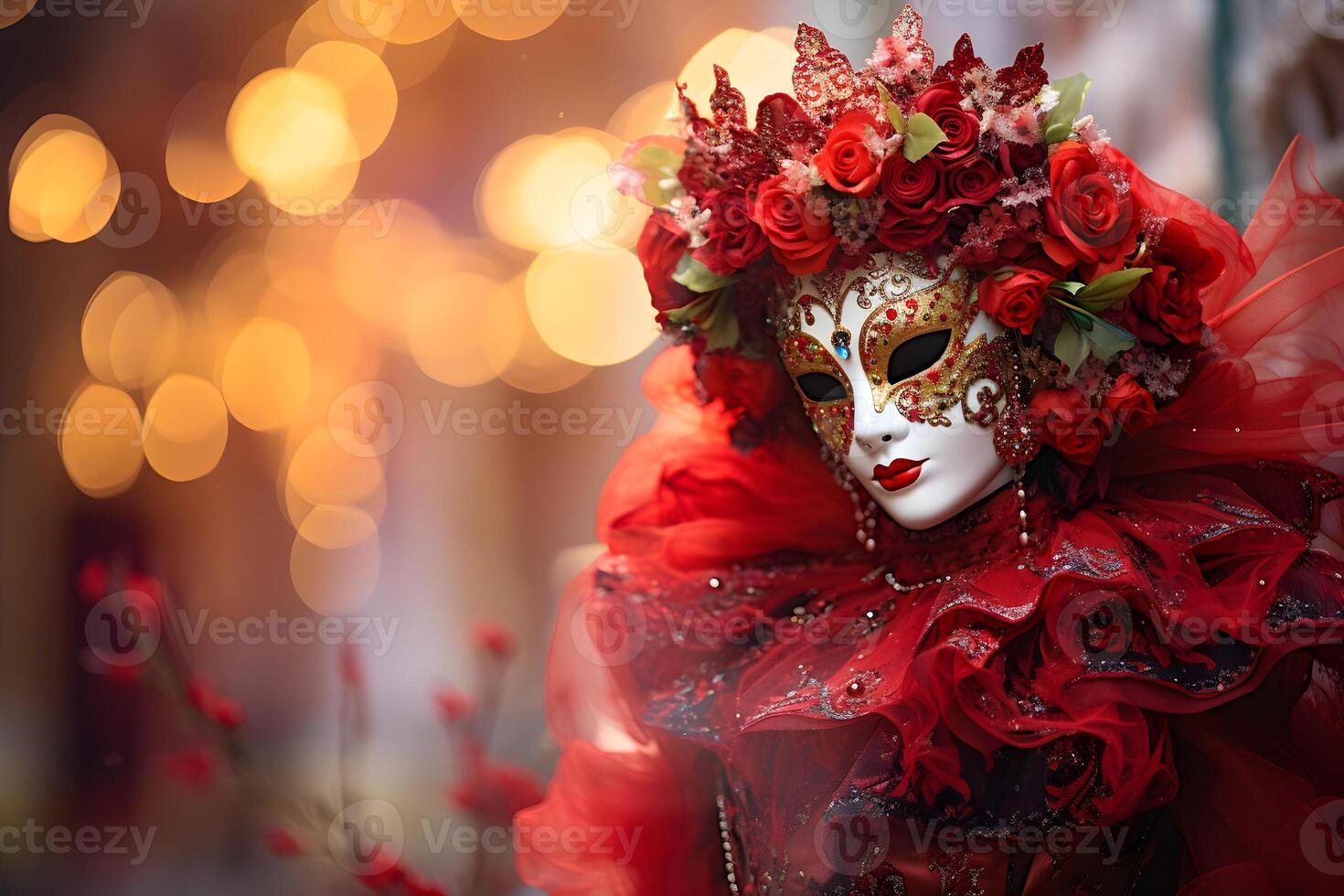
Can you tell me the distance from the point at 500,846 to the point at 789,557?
80 cm

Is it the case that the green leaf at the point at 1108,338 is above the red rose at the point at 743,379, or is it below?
above

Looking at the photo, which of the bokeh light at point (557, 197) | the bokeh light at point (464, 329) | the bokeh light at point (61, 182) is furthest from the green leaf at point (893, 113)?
the bokeh light at point (61, 182)

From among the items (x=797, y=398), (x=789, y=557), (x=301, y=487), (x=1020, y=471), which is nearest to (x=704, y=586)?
(x=789, y=557)

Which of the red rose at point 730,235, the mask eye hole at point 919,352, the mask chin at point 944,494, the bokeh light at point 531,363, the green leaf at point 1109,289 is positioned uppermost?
the red rose at point 730,235

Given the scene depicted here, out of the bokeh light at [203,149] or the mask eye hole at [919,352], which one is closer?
the mask eye hole at [919,352]

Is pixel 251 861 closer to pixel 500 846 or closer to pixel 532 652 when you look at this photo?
pixel 500 846

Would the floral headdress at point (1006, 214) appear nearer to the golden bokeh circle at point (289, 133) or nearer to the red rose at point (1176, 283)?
the red rose at point (1176, 283)

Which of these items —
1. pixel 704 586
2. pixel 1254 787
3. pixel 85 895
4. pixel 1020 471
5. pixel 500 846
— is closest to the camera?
pixel 1254 787

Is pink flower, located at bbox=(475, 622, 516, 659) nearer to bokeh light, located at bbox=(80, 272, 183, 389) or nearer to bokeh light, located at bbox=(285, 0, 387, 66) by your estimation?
bokeh light, located at bbox=(80, 272, 183, 389)

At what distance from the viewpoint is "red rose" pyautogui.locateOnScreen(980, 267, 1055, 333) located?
1.10m

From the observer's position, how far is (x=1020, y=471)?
1186 millimetres

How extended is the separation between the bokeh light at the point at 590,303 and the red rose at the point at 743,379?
25.2 inches

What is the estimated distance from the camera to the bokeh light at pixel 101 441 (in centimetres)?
203

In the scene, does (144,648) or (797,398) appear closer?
(797,398)
